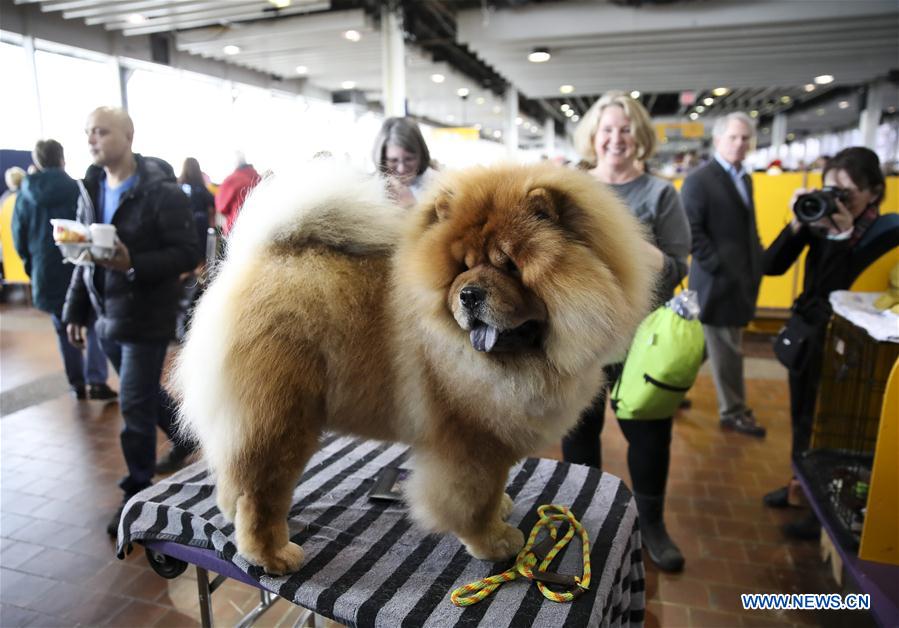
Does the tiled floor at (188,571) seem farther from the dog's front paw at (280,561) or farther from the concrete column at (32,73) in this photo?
the concrete column at (32,73)

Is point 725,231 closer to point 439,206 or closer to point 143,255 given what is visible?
point 439,206

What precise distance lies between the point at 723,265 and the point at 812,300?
3.89 feet

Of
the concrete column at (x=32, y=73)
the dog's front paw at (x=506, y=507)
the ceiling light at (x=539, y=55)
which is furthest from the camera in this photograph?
the ceiling light at (x=539, y=55)

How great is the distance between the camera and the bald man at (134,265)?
9.53ft

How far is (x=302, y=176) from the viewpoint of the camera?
1.55 meters

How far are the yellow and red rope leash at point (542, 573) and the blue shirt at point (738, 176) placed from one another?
3432 millimetres

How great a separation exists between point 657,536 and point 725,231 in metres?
2.40

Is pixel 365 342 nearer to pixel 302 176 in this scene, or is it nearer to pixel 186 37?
pixel 302 176

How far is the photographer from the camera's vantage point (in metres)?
2.76

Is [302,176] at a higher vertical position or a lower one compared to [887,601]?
higher

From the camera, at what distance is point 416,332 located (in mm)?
1403

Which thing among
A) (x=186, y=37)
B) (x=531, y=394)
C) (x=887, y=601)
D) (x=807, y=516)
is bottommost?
(x=807, y=516)

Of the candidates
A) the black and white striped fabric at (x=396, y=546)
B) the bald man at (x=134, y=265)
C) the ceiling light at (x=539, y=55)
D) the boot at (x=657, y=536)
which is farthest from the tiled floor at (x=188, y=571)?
the ceiling light at (x=539, y=55)

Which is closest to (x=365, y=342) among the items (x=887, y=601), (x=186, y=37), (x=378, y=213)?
(x=378, y=213)
